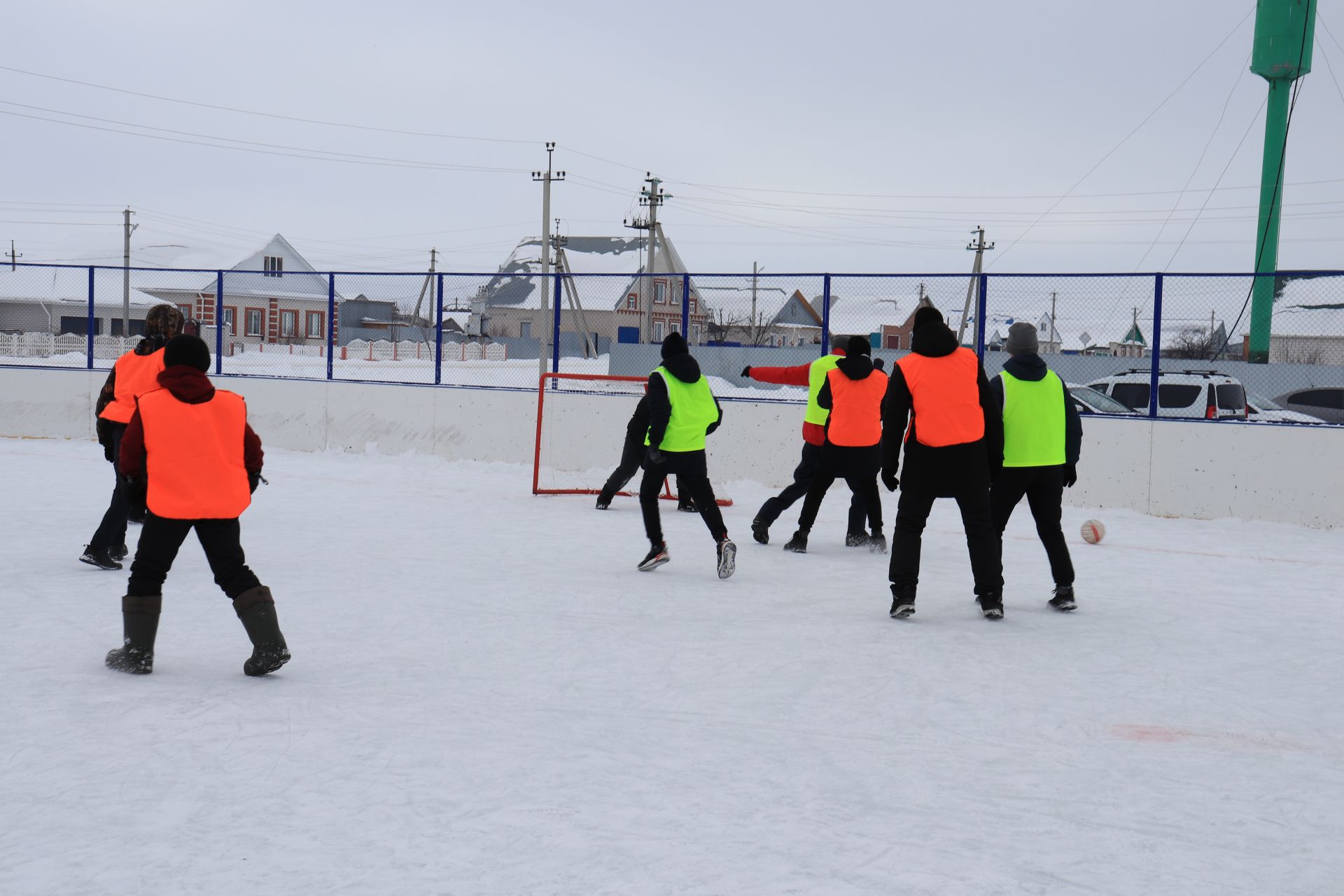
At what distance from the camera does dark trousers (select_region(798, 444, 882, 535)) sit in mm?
8812

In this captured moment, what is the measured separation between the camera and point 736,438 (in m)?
13.5

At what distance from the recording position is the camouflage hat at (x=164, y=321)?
23.5 ft

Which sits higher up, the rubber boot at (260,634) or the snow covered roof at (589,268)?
the snow covered roof at (589,268)

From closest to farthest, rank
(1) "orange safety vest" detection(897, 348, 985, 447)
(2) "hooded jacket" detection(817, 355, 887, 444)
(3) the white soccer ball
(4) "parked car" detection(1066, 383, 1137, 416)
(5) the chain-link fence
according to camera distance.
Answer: (1) "orange safety vest" detection(897, 348, 985, 447)
(2) "hooded jacket" detection(817, 355, 887, 444)
(3) the white soccer ball
(5) the chain-link fence
(4) "parked car" detection(1066, 383, 1137, 416)

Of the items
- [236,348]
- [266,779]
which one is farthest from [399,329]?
[266,779]

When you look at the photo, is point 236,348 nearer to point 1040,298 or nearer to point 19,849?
point 1040,298

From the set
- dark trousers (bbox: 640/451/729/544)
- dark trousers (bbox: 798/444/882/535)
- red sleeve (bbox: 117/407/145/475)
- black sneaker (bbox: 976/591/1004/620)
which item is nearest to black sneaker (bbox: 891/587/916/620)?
black sneaker (bbox: 976/591/1004/620)

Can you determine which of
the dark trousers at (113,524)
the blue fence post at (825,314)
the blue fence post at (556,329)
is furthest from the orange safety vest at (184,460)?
the blue fence post at (556,329)

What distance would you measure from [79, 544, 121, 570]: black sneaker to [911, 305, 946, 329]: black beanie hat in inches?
201

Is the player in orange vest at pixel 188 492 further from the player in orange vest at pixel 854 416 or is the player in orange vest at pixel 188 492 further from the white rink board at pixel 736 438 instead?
the white rink board at pixel 736 438

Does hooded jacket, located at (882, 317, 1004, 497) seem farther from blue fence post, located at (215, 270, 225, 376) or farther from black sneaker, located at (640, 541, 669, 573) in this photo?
blue fence post, located at (215, 270, 225, 376)

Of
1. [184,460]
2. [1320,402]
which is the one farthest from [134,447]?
[1320,402]

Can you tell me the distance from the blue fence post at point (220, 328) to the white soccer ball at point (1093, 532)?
457 inches

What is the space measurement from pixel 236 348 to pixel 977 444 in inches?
504
